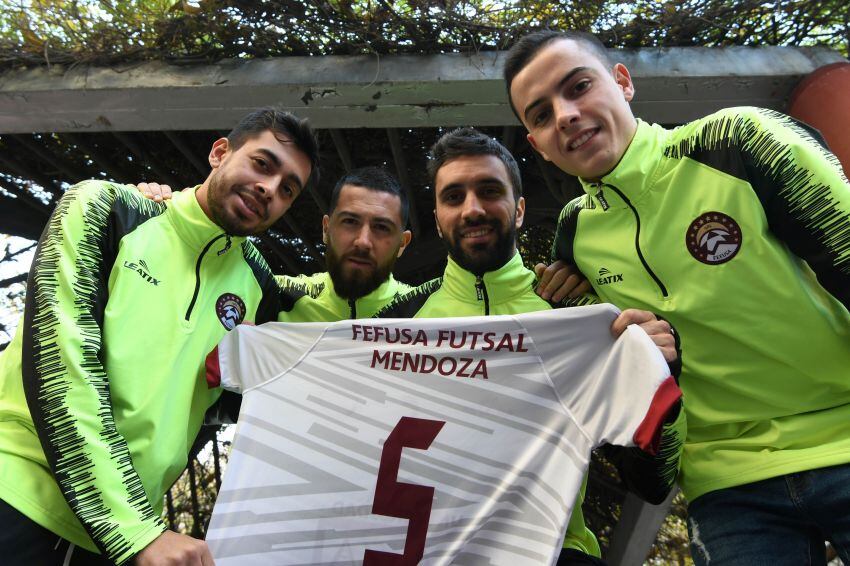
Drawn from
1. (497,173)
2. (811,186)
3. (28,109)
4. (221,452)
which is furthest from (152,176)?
(811,186)

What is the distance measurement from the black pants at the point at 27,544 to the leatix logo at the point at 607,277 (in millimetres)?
1631

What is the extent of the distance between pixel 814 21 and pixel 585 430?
84.3 inches

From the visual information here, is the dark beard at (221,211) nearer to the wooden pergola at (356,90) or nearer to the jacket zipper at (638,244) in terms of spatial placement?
the wooden pergola at (356,90)

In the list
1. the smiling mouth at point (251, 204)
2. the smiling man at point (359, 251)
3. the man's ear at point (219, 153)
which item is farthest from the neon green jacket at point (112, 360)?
the smiling man at point (359, 251)

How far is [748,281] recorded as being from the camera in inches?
54.8

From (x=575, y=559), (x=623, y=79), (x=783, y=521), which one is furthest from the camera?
(x=623, y=79)

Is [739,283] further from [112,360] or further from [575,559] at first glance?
[112,360]

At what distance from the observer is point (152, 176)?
10.9ft

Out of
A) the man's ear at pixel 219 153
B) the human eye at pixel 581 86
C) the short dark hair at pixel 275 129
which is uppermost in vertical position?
the short dark hair at pixel 275 129

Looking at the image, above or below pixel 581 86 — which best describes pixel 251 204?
below

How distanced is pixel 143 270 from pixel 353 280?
783mm

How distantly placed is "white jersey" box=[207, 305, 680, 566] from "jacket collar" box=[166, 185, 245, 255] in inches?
20.0

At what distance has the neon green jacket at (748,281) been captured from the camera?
4.29ft

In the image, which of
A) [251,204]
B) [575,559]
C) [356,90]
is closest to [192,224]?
[251,204]
